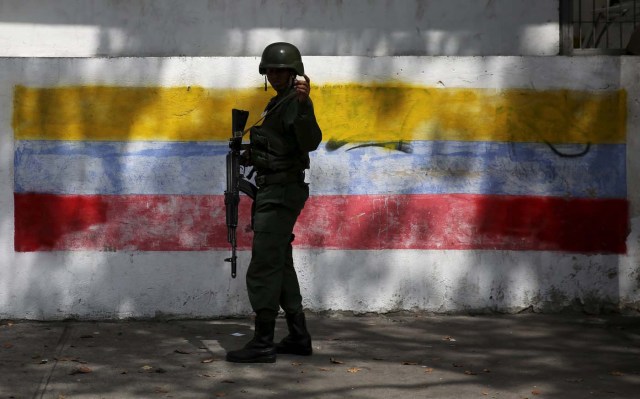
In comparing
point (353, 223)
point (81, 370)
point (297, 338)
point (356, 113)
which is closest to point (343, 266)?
point (353, 223)

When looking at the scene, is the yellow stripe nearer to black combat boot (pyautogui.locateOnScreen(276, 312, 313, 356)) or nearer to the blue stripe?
the blue stripe

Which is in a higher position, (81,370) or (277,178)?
(277,178)

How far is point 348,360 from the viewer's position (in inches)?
253

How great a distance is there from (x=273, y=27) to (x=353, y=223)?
1.65 metres

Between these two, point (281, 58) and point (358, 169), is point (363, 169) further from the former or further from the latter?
point (281, 58)

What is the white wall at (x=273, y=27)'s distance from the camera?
26.0 feet

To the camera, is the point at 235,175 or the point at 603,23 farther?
the point at 603,23

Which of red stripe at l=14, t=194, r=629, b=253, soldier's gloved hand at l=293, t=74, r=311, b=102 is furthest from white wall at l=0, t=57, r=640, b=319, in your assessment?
soldier's gloved hand at l=293, t=74, r=311, b=102

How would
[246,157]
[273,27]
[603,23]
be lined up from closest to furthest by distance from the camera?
[246,157]
[273,27]
[603,23]

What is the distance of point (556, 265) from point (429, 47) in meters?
1.93

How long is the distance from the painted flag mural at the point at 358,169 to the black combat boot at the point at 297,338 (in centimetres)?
123

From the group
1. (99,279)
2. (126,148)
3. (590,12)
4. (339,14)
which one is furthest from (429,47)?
(99,279)

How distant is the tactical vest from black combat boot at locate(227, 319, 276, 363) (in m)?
0.95

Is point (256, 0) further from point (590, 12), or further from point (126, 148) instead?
point (590, 12)
